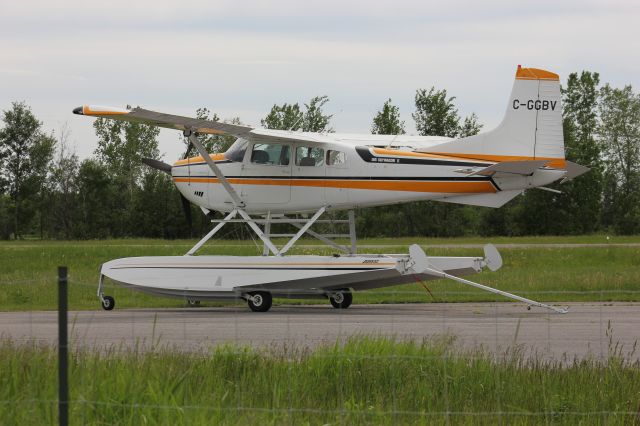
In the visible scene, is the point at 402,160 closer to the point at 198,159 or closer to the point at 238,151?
the point at 238,151

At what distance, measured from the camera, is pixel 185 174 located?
23516 mm

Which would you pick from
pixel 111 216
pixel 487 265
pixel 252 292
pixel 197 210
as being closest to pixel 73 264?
pixel 252 292

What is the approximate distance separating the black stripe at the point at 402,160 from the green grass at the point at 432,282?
256 centimetres

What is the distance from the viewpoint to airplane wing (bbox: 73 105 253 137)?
66.5ft

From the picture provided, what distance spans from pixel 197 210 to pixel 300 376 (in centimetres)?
5152

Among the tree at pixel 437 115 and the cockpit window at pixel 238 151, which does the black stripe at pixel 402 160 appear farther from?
the tree at pixel 437 115

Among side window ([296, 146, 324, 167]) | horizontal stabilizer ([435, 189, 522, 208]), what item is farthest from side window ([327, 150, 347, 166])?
horizontal stabilizer ([435, 189, 522, 208])

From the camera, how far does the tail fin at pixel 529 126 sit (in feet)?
67.5

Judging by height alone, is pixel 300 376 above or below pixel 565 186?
below

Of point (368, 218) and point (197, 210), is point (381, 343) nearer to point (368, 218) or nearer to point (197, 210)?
point (197, 210)

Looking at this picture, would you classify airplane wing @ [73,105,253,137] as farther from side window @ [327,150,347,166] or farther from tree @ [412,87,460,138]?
tree @ [412,87,460,138]

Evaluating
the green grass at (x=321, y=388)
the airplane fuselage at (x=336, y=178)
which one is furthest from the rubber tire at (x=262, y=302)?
the green grass at (x=321, y=388)

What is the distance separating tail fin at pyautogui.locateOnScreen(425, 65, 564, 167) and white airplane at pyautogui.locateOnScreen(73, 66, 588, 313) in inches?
0.8

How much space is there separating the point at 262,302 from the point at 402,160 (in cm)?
387
